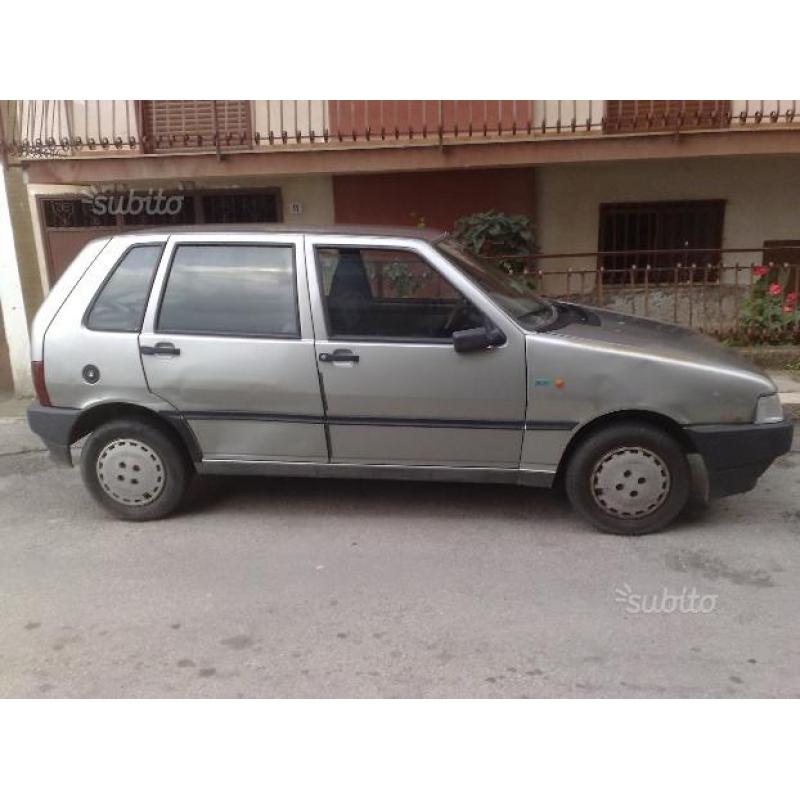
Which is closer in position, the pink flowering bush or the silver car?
the silver car

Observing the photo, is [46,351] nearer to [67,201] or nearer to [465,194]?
[67,201]

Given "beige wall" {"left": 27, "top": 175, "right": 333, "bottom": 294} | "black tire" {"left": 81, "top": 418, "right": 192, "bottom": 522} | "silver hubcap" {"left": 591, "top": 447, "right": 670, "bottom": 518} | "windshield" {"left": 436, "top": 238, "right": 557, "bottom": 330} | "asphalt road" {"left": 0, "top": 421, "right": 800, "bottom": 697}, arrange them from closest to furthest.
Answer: "asphalt road" {"left": 0, "top": 421, "right": 800, "bottom": 697} < "silver hubcap" {"left": 591, "top": 447, "right": 670, "bottom": 518} < "windshield" {"left": 436, "top": 238, "right": 557, "bottom": 330} < "black tire" {"left": 81, "top": 418, "right": 192, "bottom": 522} < "beige wall" {"left": 27, "top": 175, "right": 333, "bottom": 294}

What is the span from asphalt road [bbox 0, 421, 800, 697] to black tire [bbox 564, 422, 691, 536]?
155 mm

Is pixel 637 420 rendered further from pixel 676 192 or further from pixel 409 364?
pixel 676 192

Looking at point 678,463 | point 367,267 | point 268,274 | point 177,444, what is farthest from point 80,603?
point 678,463

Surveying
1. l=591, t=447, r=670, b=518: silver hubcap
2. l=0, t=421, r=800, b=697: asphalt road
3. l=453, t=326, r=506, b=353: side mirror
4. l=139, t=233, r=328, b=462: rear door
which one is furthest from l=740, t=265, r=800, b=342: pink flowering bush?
l=139, t=233, r=328, b=462: rear door

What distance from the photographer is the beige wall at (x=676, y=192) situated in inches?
317

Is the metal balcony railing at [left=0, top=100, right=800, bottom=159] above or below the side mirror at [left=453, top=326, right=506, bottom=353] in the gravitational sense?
above

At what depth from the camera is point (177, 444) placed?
429 centimetres

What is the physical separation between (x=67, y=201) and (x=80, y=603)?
602cm

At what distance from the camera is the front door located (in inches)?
153

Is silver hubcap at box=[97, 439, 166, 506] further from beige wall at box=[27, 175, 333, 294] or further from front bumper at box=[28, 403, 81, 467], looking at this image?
beige wall at box=[27, 175, 333, 294]

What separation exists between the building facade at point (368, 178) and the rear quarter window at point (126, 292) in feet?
11.1

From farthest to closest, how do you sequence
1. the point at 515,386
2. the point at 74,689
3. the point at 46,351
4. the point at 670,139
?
the point at 670,139 < the point at 46,351 < the point at 515,386 < the point at 74,689
